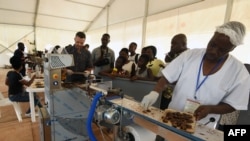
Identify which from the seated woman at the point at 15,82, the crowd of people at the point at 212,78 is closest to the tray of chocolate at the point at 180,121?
the crowd of people at the point at 212,78

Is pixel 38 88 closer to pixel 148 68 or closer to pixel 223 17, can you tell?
pixel 148 68

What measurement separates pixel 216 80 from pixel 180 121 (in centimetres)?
46

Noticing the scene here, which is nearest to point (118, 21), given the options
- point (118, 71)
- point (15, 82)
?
point (118, 71)

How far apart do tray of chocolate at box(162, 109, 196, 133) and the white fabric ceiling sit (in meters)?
4.40

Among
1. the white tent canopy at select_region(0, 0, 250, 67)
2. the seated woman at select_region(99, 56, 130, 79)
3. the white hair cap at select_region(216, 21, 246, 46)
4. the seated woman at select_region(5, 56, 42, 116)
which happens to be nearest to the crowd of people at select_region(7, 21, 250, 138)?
the white hair cap at select_region(216, 21, 246, 46)

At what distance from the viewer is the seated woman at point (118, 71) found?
8.06 ft

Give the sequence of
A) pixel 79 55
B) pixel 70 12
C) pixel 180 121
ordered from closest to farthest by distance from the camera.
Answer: pixel 180 121 < pixel 79 55 < pixel 70 12

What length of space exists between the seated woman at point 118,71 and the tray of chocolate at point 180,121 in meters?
1.63

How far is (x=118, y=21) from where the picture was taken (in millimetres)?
6352

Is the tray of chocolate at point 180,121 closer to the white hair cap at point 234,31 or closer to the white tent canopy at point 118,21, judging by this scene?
the white hair cap at point 234,31

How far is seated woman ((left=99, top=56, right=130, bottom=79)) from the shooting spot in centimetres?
246

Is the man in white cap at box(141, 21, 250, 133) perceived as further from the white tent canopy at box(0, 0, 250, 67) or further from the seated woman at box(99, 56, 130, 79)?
the white tent canopy at box(0, 0, 250, 67)

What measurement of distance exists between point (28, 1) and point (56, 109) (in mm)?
6912

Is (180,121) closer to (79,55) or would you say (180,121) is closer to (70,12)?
(79,55)
